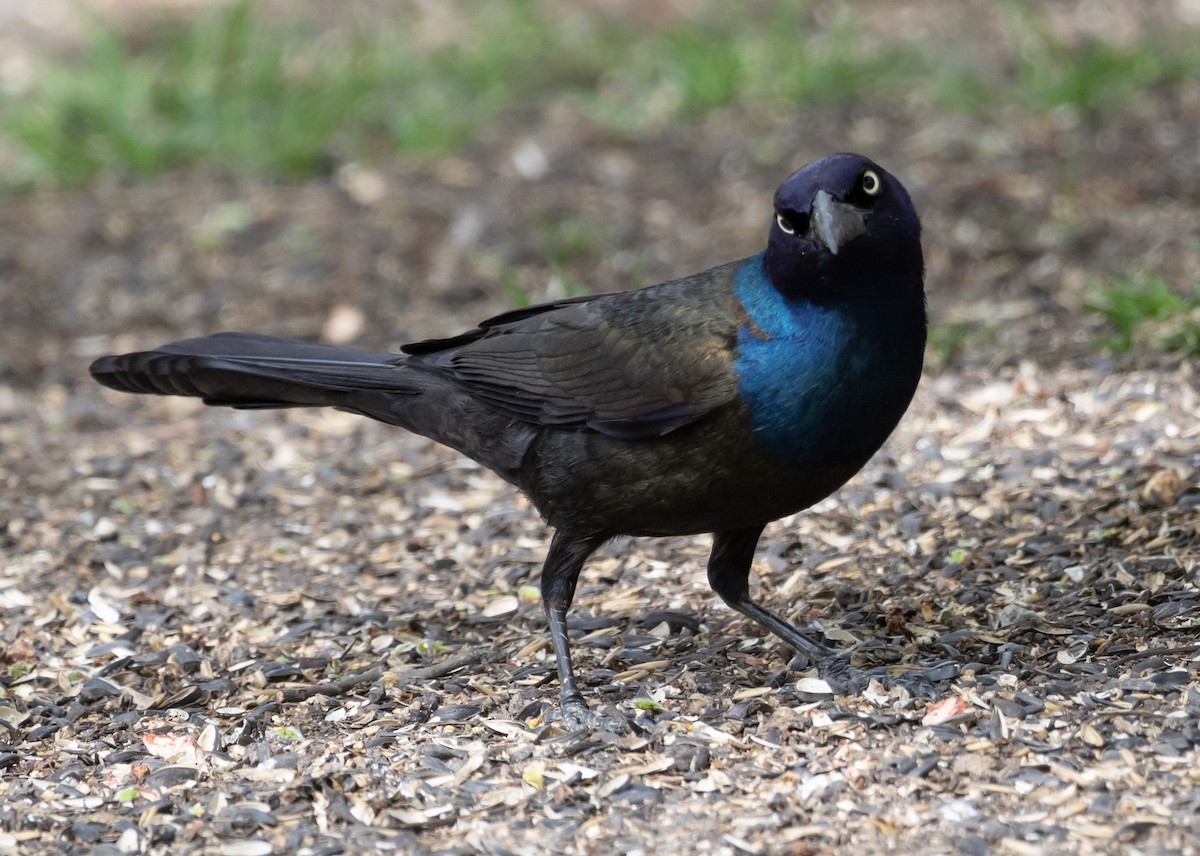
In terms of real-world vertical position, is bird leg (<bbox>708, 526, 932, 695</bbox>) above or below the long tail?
below

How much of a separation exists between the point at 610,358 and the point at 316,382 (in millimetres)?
862

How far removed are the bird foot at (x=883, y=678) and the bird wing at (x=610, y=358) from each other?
79cm

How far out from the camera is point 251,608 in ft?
15.7

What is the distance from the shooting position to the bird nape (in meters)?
3.63

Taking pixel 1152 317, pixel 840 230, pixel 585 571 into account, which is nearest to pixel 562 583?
pixel 585 571

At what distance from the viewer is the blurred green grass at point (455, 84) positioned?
28.3ft

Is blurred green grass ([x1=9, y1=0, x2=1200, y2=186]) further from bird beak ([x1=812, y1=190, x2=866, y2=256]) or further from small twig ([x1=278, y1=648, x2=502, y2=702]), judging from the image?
bird beak ([x1=812, y1=190, x2=866, y2=256])

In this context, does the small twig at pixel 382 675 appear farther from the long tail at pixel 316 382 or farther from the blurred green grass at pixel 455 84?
the blurred green grass at pixel 455 84

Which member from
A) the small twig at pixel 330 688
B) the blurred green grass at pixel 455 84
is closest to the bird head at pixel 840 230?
the small twig at pixel 330 688

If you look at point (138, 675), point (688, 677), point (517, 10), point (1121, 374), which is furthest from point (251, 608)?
point (517, 10)

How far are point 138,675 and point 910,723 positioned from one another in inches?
84.1

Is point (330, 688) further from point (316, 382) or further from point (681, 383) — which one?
point (681, 383)

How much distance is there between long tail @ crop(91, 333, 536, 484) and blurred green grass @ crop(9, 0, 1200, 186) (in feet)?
14.4

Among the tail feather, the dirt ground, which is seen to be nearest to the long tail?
the tail feather
